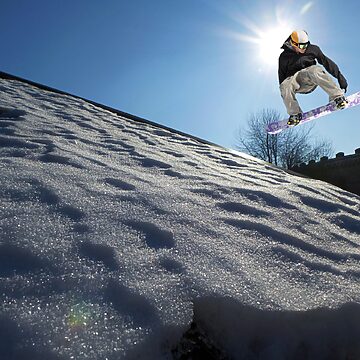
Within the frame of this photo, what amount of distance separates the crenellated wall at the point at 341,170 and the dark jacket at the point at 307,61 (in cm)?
1125

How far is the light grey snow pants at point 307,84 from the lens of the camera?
477cm

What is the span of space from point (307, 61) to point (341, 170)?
1187 centimetres

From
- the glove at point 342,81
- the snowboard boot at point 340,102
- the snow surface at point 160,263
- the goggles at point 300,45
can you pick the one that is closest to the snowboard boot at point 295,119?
the snowboard boot at point 340,102

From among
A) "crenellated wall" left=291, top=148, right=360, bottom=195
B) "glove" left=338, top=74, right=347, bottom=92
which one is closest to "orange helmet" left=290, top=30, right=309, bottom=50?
"glove" left=338, top=74, right=347, bottom=92

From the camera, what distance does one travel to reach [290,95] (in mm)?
5137

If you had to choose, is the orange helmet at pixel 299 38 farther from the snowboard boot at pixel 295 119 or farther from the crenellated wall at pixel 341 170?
the crenellated wall at pixel 341 170

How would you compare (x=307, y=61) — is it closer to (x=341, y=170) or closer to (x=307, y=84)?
(x=307, y=84)

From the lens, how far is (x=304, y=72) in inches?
187

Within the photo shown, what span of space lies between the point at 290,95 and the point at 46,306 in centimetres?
469

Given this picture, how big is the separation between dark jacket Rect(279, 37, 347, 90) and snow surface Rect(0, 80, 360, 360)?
92.4 inches

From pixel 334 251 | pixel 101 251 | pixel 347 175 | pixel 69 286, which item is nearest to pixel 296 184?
pixel 334 251

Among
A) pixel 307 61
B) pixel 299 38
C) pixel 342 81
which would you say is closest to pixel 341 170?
pixel 342 81

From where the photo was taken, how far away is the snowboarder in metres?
4.38

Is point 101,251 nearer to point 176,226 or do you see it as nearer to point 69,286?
point 69,286
